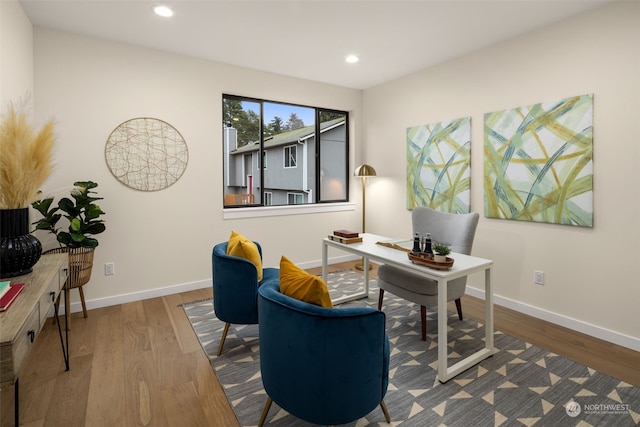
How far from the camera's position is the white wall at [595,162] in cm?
248

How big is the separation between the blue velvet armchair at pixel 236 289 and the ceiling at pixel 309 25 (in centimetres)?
196

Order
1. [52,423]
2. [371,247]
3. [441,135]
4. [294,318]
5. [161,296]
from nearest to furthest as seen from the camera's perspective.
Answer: [294,318] → [52,423] → [371,247] → [161,296] → [441,135]

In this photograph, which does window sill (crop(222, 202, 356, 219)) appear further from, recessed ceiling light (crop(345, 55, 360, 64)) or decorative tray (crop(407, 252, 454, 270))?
decorative tray (crop(407, 252, 454, 270))

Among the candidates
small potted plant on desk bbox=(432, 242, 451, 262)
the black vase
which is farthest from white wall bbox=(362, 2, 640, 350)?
the black vase

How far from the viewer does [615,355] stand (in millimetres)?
2379

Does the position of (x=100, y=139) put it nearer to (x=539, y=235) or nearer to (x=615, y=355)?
(x=539, y=235)

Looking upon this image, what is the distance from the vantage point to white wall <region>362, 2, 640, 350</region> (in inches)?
97.5

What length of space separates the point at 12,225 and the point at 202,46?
2.36 m

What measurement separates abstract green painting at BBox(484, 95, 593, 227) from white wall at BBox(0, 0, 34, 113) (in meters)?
3.92

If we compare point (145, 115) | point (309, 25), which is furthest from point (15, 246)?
point (309, 25)

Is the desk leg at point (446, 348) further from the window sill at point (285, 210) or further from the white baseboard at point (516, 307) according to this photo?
the window sill at point (285, 210)

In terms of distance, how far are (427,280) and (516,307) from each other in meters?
1.30

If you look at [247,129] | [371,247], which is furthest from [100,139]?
[371,247]

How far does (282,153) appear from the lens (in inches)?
213
